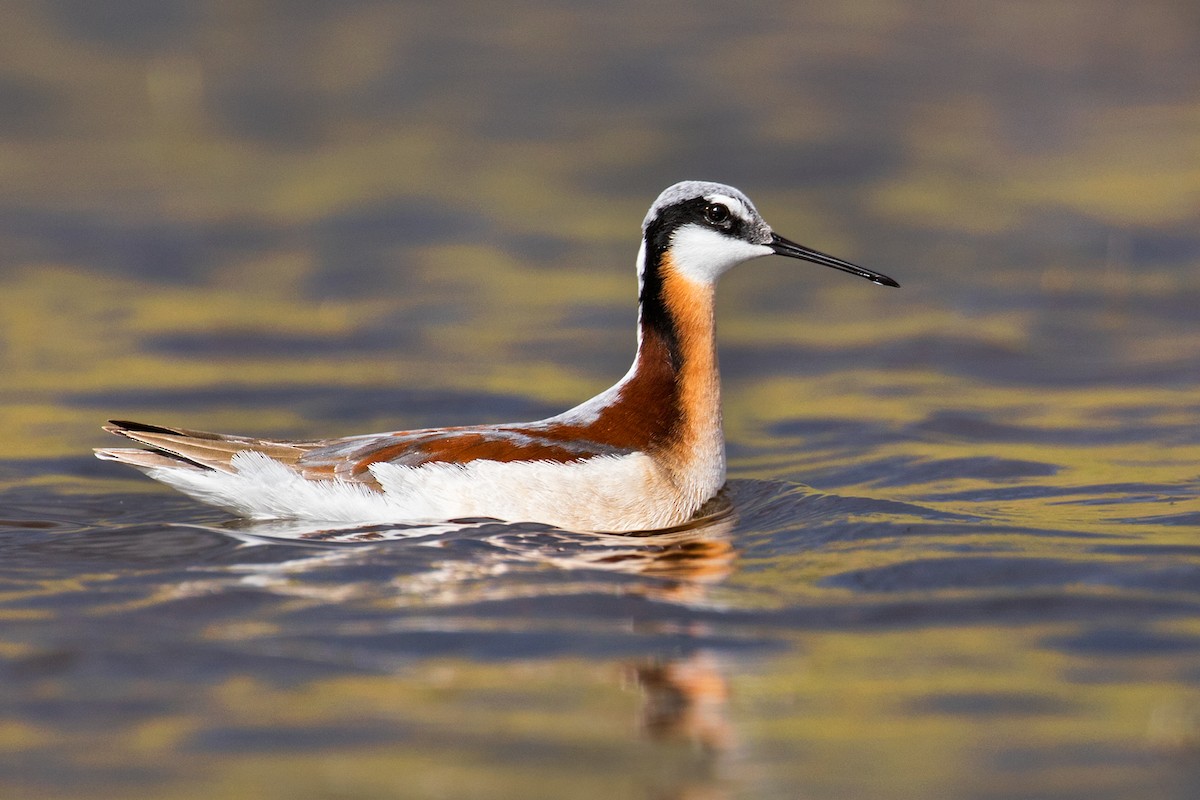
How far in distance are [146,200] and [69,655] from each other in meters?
10.7

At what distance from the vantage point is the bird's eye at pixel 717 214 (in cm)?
1029

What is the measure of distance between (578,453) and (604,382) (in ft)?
13.1

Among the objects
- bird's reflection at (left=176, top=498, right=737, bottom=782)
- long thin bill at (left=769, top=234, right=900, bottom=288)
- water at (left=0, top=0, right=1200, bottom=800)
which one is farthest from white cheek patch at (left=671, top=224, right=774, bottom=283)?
bird's reflection at (left=176, top=498, right=737, bottom=782)

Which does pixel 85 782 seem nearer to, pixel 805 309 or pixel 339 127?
pixel 805 309

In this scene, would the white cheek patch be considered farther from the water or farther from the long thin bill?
the water

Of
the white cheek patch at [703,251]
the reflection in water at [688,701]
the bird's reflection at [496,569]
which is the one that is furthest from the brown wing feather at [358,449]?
the reflection in water at [688,701]

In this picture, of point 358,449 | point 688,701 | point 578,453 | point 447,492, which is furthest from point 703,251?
point 688,701

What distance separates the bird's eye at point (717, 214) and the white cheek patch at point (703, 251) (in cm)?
6

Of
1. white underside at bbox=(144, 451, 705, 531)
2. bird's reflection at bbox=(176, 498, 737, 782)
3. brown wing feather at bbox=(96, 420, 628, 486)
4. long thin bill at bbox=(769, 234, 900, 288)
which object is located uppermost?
long thin bill at bbox=(769, 234, 900, 288)

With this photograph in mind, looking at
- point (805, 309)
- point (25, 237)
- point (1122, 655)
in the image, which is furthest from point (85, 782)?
point (25, 237)

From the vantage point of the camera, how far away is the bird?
9.45 meters

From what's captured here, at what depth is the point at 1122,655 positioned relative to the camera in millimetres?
7738

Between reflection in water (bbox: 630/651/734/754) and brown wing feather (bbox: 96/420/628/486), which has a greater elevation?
brown wing feather (bbox: 96/420/628/486)

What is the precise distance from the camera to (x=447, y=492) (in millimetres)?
9406
